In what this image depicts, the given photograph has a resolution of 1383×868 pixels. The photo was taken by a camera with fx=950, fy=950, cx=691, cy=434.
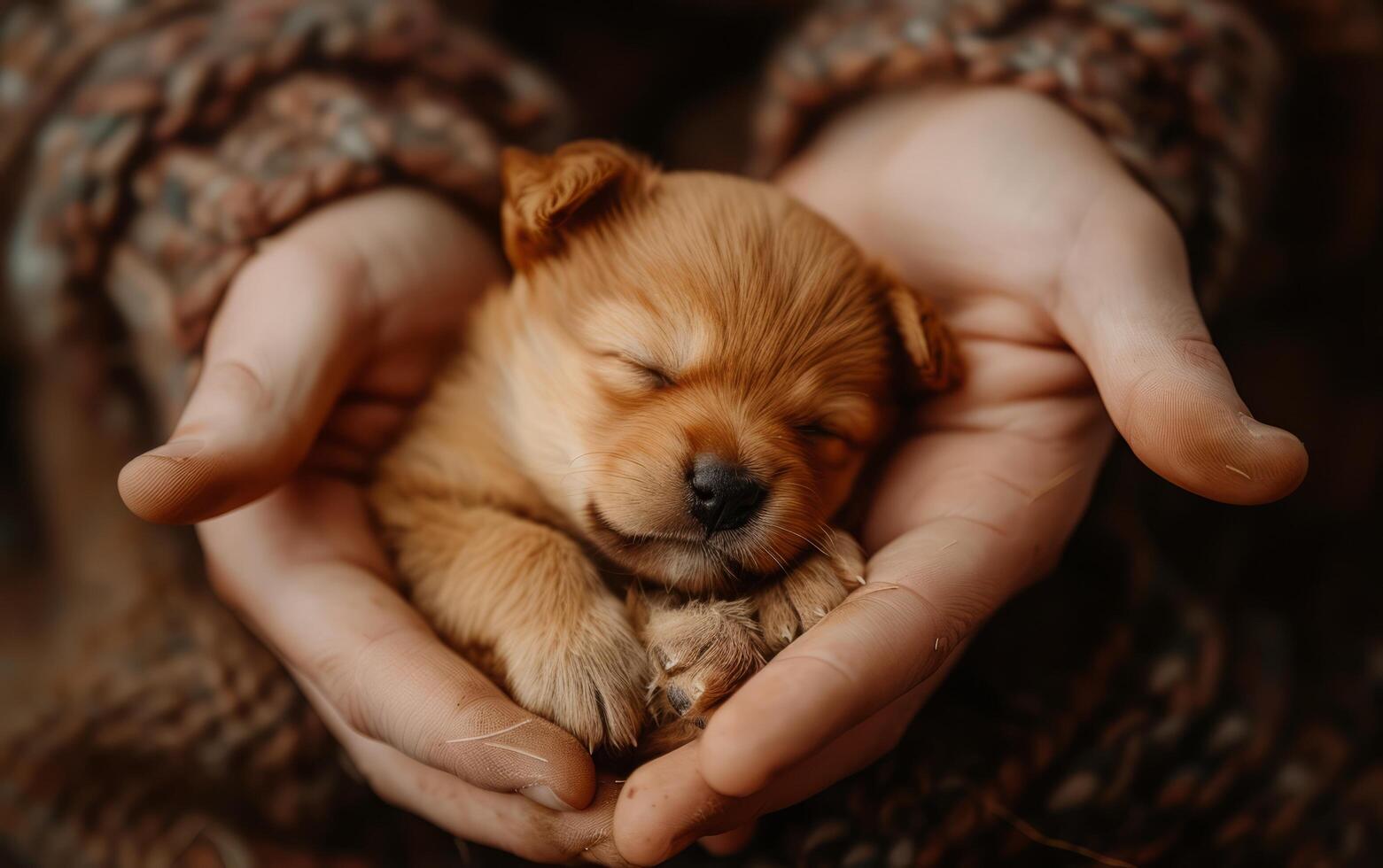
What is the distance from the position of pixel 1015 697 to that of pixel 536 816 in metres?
1.08

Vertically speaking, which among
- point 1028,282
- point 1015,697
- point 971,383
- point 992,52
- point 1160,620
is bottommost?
point 1160,620

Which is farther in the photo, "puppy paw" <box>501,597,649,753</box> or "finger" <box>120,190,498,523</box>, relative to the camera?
"puppy paw" <box>501,597,649,753</box>

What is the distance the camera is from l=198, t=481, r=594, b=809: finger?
53.9 inches

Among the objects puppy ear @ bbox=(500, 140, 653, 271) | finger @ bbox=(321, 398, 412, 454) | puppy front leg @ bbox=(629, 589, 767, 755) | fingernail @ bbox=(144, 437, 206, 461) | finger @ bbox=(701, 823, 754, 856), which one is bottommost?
finger @ bbox=(701, 823, 754, 856)

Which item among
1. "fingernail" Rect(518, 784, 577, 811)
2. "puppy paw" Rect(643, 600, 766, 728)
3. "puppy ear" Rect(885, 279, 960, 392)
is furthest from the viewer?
"puppy ear" Rect(885, 279, 960, 392)

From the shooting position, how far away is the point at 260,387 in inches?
61.6

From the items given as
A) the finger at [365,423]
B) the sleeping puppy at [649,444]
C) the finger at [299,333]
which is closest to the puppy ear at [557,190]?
the sleeping puppy at [649,444]

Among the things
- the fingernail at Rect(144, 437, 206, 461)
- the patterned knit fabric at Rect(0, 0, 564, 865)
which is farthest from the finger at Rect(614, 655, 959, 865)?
the patterned knit fabric at Rect(0, 0, 564, 865)

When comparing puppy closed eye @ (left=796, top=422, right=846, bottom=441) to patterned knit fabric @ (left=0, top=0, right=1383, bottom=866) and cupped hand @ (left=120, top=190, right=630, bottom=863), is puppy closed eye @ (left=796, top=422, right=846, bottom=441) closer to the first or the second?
patterned knit fabric @ (left=0, top=0, right=1383, bottom=866)

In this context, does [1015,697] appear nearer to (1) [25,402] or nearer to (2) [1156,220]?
(2) [1156,220]

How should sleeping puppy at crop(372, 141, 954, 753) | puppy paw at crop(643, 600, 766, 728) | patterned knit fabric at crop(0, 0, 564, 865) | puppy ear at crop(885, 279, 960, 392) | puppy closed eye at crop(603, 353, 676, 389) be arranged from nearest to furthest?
puppy paw at crop(643, 600, 766, 728) → sleeping puppy at crop(372, 141, 954, 753) → puppy closed eye at crop(603, 353, 676, 389) → puppy ear at crop(885, 279, 960, 392) → patterned knit fabric at crop(0, 0, 564, 865)

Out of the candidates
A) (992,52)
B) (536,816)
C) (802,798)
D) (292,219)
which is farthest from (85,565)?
(992,52)

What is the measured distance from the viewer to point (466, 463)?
1.96 metres

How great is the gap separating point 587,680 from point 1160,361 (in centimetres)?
100
